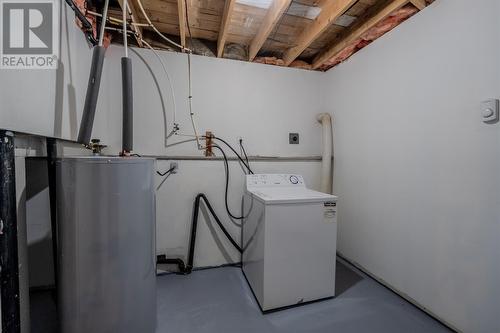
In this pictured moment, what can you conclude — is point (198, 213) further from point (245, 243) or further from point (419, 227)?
point (419, 227)

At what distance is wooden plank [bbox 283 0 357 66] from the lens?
4.97ft

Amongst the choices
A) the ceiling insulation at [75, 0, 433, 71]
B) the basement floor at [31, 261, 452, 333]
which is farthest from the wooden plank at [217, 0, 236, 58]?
the basement floor at [31, 261, 452, 333]

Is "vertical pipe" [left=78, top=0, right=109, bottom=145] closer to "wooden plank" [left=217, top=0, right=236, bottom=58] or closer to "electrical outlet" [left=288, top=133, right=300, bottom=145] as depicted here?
"wooden plank" [left=217, top=0, right=236, bottom=58]

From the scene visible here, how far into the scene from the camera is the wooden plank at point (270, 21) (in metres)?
1.49

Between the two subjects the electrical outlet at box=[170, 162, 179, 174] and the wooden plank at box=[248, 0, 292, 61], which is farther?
the electrical outlet at box=[170, 162, 179, 174]

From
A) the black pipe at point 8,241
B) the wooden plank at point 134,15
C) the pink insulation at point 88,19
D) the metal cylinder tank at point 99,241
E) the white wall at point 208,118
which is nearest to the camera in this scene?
the black pipe at point 8,241

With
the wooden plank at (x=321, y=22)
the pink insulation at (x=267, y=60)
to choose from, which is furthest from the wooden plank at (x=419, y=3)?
the pink insulation at (x=267, y=60)

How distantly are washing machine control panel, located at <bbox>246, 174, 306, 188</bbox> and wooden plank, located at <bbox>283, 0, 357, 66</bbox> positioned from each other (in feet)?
4.00

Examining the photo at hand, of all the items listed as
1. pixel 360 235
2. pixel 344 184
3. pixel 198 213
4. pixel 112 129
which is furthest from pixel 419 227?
pixel 112 129

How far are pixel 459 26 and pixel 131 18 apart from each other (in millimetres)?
2157

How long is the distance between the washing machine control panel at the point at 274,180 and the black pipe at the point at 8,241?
4.85 feet

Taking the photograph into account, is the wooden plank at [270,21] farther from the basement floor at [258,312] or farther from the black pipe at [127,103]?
the basement floor at [258,312]

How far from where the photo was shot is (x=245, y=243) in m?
2.00

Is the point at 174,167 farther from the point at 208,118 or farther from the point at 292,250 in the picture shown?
the point at 292,250
